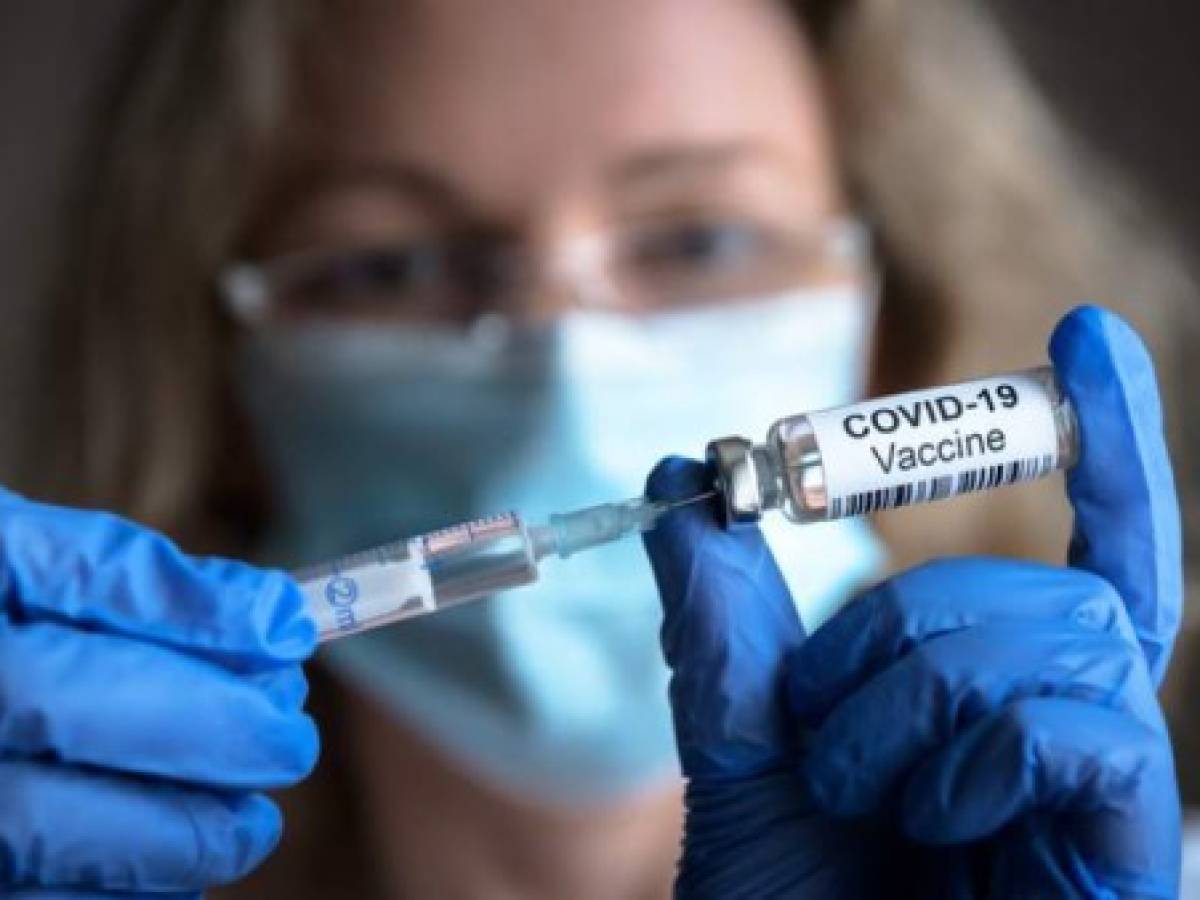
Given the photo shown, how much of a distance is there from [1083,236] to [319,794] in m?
1.16

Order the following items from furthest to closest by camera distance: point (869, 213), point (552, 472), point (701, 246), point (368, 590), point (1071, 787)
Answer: point (869, 213), point (701, 246), point (552, 472), point (368, 590), point (1071, 787)

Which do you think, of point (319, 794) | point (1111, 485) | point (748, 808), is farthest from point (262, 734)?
point (319, 794)

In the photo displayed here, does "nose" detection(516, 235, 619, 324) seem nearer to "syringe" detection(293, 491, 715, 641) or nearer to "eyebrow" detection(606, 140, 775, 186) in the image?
"eyebrow" detection(606, 140, 775, 186)

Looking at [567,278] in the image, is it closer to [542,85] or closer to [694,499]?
[542,85]

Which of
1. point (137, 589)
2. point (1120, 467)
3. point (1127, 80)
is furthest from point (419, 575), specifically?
point (1127, 80)

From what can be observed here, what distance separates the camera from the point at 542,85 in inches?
48.9

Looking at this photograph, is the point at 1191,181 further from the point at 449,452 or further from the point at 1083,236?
the point at 449,452

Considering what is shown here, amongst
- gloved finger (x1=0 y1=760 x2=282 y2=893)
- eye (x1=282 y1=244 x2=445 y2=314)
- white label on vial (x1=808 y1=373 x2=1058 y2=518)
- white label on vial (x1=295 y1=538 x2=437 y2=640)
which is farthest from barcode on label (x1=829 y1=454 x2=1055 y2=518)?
eye (x1=282 y1=244 x2=445 y2=314)

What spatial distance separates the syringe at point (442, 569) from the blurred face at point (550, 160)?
0.48 m

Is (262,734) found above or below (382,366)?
below

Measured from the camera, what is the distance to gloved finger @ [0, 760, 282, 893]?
0.72 meters

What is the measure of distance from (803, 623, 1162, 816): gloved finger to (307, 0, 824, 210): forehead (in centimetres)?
68

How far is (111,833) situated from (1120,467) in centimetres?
61

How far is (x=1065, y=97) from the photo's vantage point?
168 cm
